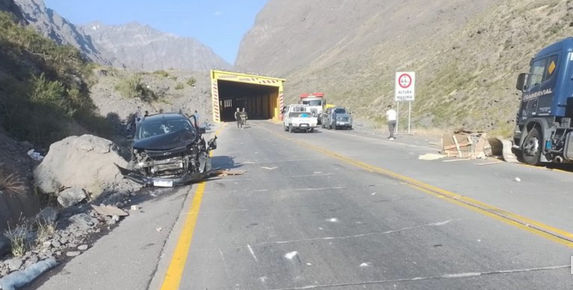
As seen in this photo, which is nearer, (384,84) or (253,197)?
(253,197)

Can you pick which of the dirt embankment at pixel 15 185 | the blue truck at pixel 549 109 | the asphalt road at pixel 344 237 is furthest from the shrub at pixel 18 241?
the blue truck at pixel 549 109

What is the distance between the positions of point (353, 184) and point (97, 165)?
658cm

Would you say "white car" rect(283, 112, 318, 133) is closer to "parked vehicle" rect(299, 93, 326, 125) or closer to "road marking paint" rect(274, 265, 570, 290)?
"parked vehicle" rect(299, 93, 326, 125)

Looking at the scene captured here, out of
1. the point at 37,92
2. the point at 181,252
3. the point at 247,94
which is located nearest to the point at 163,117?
the point at 181,252

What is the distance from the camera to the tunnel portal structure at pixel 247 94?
59225mm

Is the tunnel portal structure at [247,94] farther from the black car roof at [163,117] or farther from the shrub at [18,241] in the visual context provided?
the shrub at [18,241]

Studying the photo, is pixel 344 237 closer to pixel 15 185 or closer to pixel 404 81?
pixel 15 185

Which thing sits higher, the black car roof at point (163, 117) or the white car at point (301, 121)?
the black car roof at point (163, 117)

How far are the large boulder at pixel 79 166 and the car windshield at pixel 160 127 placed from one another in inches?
37.8

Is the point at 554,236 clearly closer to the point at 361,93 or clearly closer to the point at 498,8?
the point at 498,8

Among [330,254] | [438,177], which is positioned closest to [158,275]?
[330,254]

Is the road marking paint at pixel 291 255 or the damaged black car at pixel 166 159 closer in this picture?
the road marking paint at pixel 291 255

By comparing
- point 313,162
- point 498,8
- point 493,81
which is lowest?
point 313,162

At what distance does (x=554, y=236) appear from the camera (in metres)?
6.60
